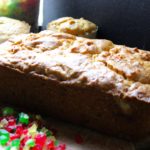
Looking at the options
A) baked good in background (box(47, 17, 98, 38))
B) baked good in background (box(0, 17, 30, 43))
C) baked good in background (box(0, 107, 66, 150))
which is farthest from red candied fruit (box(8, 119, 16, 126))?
baked good in background (box(47, 17, 98, 38))

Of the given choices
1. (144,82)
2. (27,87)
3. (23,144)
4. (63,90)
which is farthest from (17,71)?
(144,82)

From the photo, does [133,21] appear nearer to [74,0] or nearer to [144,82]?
[74,0]

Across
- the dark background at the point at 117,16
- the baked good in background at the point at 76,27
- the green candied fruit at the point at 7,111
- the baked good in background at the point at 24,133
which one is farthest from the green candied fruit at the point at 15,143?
the dark background at the point at 117,16

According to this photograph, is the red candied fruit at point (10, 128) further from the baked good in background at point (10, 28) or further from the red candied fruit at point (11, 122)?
Result: the baked good in background at point (10, 28)

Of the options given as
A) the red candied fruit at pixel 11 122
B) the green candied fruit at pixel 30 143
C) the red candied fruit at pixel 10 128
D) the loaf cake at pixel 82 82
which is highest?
the loaf cake at pixel 82 82

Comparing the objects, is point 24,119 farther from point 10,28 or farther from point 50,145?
point 10,28

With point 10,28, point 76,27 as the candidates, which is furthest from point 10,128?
→ point 76,27

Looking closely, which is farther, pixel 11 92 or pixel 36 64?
pixel 11 92
